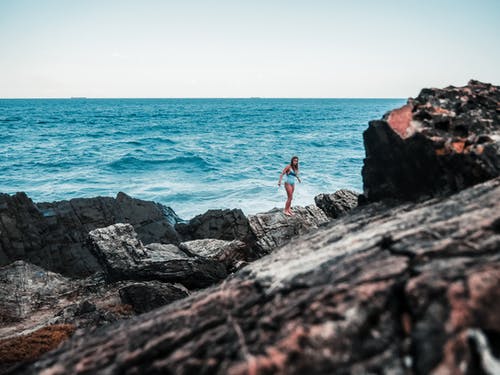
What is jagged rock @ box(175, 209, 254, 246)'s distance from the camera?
14.1 meters

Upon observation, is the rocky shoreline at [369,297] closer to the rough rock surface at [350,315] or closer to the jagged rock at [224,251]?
the rough rock surface at [350,315]

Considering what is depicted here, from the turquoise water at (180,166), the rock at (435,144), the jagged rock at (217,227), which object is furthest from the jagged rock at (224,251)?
the turquoise water at (180,166)

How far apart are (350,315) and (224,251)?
8.13 meters

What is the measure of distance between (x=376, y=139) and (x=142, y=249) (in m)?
6.99

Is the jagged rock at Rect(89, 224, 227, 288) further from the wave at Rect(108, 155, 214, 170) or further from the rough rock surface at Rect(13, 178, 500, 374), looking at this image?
the wave at Rect(108, 155, 214, 170)

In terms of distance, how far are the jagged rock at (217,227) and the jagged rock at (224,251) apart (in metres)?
2.62

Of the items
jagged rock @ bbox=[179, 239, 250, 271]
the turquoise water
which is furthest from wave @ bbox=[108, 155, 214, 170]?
jagged rock @ bbox=[179, 239, 250, 271]

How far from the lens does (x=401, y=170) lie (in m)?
5.63

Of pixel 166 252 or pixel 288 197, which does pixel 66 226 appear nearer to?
pixel 166 252

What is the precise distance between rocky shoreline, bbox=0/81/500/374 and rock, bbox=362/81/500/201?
0.8 inches

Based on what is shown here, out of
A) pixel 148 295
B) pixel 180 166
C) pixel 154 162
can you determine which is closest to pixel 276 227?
pixel 148 295

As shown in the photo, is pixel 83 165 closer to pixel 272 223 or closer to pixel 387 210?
pixel 272 223

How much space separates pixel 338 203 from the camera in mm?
14281

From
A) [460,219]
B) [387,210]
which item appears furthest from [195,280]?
[460,219]
